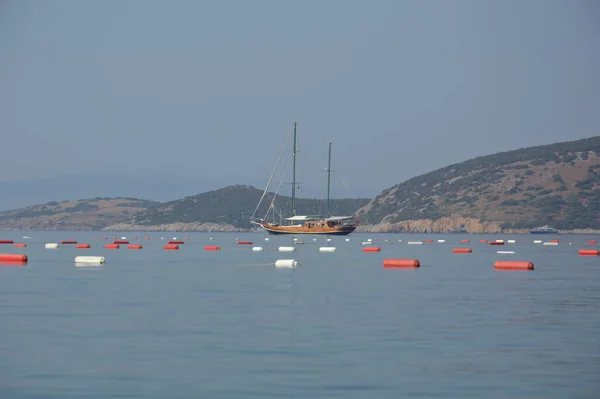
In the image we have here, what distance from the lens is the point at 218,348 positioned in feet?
87.2

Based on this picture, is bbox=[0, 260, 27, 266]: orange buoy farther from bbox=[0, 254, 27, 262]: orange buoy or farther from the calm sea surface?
the calm sea surface

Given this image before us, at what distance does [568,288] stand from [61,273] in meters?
29.2

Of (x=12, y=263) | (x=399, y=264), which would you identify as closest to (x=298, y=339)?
(x=399, y=264)

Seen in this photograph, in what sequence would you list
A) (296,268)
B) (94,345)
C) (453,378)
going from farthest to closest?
(296,268), (94,345), (453,378)

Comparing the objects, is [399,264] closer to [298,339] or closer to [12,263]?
[12,263]

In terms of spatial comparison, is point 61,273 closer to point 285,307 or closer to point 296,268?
point 296,268

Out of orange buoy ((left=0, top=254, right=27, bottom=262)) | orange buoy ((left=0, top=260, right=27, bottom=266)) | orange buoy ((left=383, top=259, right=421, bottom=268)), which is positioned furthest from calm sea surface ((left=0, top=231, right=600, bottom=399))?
orange buoy ((left=0, top=254, right=27, bottom=262))

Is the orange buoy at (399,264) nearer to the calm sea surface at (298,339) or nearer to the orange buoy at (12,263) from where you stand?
the calm sea surface at (298,339)

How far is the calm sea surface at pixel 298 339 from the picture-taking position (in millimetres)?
21406

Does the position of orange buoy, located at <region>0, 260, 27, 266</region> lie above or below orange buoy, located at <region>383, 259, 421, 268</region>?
below

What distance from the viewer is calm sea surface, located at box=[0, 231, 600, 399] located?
21406 millimetres

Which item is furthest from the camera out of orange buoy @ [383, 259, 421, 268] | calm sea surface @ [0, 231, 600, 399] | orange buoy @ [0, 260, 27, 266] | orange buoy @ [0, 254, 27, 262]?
orange buoy @ [0, 254, 27, 262]

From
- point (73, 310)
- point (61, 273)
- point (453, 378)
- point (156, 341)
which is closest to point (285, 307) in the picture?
point (73, 310)

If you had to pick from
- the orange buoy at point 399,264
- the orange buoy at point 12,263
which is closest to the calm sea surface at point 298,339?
the orange buoy at point 399,264
